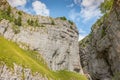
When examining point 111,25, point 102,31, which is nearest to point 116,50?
point 111,25

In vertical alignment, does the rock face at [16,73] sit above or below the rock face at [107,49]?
above

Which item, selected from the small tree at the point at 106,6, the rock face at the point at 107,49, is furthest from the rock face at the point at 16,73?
the small tree at the point at 106,6

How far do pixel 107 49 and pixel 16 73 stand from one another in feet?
440

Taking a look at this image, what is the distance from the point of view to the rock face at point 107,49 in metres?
34.4

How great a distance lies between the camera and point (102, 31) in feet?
137

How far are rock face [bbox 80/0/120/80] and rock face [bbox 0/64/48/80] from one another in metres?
→ 121

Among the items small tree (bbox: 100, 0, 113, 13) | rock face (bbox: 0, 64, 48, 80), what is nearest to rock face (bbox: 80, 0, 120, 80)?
small tree (bbox: 100, 0, 113, 13)

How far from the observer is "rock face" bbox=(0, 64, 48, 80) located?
164 metres

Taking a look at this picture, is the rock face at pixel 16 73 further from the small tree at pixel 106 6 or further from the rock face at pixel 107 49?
the small tree at pixel 106 6

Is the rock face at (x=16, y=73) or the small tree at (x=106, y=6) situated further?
the rock face at (x=16, y=73)

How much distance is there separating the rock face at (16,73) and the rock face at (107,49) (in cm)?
12148

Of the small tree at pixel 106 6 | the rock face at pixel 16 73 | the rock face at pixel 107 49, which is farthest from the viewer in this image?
the rock face at pixel 16 73

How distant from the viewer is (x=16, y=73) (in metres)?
168

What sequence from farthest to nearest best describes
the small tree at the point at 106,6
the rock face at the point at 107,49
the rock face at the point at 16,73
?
the rock face at the point at 16,73
the small tree at the point at 106,6
the rock face at the point at 107,49
